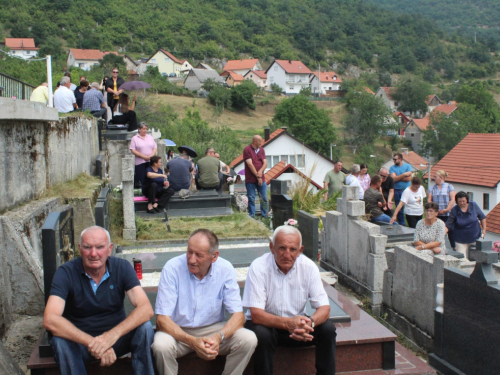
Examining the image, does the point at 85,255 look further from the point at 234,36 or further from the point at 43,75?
the point at 234,36

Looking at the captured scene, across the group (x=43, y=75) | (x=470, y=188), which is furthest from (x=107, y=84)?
(x=470, y=188)

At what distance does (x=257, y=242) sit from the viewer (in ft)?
30.0

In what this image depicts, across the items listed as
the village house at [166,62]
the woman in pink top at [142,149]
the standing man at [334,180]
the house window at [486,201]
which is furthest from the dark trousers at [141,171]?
the village house at [166,62]

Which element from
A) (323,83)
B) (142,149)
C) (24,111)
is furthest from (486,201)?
(323,83)

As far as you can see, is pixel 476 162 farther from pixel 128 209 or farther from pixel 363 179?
pixel 128 209

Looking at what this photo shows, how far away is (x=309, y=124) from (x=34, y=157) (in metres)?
64.8

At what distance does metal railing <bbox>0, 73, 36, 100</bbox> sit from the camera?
844cm

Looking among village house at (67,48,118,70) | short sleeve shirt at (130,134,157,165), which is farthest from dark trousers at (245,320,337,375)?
village house at (67,48,118,70)

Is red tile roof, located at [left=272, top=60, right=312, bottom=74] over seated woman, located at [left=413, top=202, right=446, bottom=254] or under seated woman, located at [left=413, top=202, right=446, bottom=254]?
over

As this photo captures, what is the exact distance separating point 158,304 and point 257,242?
4.91 metres

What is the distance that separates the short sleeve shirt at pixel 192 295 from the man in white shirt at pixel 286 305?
208 mm

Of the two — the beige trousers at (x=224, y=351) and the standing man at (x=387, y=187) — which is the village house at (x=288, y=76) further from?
the beige trousers at (x=224, y=351)

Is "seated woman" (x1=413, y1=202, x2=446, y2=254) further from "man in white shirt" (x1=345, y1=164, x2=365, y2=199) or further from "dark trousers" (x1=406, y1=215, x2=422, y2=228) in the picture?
Answer: "man in white shirt" (x1=345, y1=164, x2=365, y2=199)

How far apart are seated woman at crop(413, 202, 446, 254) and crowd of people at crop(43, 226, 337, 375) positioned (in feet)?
11.8
